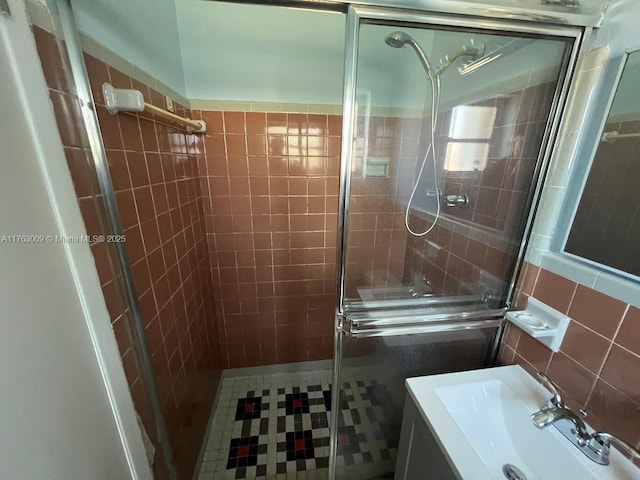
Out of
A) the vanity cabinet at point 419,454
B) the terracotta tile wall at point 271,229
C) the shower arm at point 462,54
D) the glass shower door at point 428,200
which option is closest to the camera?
the vanity cabinet at point 419,454

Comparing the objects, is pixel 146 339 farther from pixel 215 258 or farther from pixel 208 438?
pixel 208 438

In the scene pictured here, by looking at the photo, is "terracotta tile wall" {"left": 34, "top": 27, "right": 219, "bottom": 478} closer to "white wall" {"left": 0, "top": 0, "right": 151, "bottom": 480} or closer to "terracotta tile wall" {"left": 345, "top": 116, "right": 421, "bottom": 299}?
"white wall" {"left": 0, "top": 0, "right": 151, "bottom": 480}

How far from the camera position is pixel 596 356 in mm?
711

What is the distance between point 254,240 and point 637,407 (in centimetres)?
162

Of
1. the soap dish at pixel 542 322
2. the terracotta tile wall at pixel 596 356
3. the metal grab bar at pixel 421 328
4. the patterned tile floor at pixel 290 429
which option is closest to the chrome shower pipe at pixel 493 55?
the terracotta tile wall at pixel 596 356

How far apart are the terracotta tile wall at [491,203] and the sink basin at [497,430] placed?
1.33 feet

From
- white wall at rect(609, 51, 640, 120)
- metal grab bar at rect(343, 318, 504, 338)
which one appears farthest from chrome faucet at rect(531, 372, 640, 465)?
white wall at rect(609, 51, 640, 120)

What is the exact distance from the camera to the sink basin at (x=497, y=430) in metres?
0.64

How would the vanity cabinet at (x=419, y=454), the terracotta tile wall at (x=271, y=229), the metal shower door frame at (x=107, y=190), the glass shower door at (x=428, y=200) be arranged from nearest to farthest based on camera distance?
the metal shower door frame at (x=107, y=190), the vanity cabinet at (x=419, y=454), the glass shower door at (x=428, y=200), the terracotta tile wall at (x=271, y=229)

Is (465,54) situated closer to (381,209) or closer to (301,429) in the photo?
(381,209)

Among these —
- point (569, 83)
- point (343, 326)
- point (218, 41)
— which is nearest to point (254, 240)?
point (343, 326)

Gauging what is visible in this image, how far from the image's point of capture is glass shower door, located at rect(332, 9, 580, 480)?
0.90 meters

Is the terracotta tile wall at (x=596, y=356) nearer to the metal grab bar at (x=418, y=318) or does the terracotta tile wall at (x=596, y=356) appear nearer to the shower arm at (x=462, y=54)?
the metal grab bar at (x=418, y=318)

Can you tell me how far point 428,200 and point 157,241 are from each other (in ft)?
4.29
